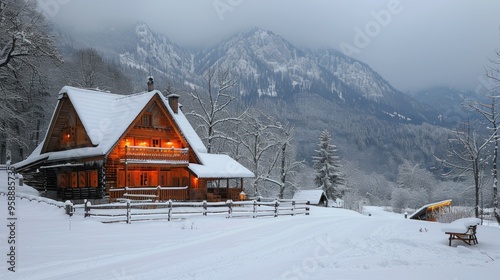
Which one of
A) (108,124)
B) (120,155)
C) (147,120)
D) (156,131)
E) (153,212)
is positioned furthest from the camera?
(156,131)

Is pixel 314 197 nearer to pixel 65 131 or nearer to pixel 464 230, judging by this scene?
pixel 65 131

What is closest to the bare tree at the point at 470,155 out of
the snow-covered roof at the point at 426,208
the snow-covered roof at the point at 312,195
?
the snow-covered roof at the point at 426,208

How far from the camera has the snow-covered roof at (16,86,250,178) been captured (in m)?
30.7

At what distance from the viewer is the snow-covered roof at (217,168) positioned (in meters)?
33.5

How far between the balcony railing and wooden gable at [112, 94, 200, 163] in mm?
1245

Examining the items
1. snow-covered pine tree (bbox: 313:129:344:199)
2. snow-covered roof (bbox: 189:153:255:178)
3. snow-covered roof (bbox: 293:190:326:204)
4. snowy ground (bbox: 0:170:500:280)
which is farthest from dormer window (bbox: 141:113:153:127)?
snow-covered pine tree (bbox: 313:129:344:199)

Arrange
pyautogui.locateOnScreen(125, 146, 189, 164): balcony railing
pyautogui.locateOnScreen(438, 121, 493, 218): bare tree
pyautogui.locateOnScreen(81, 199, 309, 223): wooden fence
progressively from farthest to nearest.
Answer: pyautogui.locateOnScreen(125, 146, 189, 164): balcony railing
pyautogui.locateOnScreen(438, 121, 493, 218): bare tree
pyautogui.locateOnScreen(81, 199, 309, 223): wooden fence

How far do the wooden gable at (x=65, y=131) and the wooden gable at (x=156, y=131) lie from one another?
385 centimetres

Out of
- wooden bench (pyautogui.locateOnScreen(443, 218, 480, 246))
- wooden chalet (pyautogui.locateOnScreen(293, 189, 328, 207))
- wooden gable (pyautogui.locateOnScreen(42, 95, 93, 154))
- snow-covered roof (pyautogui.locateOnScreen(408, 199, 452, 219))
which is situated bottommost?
wooden chalet (pyautogui.locateOnScreen(293, 189, 328, 207))

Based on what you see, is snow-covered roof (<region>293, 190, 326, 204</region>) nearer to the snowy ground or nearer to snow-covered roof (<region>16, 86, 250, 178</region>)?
snow-covered roof (<region>16, 86, 250, 178</region>)

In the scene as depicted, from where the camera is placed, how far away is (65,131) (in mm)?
34781

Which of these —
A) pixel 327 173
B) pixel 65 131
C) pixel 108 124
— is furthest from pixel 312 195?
pixel 65 131

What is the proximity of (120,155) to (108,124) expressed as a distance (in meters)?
3.17

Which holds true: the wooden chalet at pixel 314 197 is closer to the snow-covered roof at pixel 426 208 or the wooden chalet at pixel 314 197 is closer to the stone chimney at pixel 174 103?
the snow-covered roof at pixel 426 208
